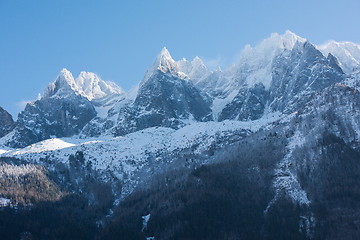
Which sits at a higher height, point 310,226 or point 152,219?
point 152,219

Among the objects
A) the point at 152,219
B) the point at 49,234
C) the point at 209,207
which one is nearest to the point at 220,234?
the point at 209,207

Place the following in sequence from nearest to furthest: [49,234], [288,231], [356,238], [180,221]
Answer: [356,238]
[288,231]
[180,221]
[49,234]

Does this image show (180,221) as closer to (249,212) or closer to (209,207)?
(209,207)

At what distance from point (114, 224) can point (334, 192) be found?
10764 cm

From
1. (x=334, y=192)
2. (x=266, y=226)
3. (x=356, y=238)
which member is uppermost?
(x=334, y=192)

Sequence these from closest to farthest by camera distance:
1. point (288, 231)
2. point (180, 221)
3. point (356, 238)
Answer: point (356, 238), point (288, 231), point (180, 221)

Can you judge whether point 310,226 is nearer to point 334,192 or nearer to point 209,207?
point 334,192

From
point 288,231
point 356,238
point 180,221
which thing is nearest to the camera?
point 356,238

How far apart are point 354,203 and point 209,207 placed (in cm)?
6557

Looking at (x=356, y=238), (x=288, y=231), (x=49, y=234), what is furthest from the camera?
(x=49, y=234)

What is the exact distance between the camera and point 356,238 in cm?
15562

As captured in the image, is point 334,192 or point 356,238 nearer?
point 356,238

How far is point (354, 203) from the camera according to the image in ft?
581

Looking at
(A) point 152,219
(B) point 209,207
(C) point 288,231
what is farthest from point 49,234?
(C) point 288,231
